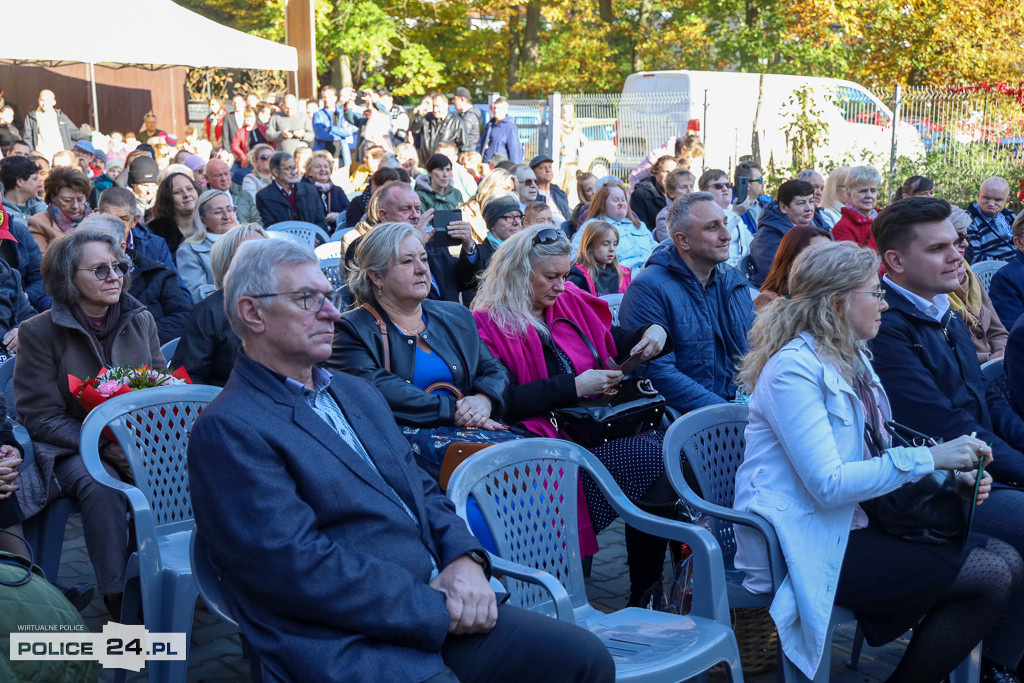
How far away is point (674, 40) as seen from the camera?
29062 millimetres

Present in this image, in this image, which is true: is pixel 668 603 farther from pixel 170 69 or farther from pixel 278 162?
pixel 170 69

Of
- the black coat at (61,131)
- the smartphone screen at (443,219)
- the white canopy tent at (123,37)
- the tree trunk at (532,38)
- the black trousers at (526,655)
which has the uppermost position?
the tree trunk at (532,38)

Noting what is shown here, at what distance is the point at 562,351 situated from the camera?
169 inches

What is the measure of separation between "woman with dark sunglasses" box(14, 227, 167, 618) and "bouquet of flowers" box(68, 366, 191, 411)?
171 millimetres

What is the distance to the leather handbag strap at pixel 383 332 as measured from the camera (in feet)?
12.7

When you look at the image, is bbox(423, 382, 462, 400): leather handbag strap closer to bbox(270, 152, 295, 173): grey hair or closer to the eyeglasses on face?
the eyeglasses on face

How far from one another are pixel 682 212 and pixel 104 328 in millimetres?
2533

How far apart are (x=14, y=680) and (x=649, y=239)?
630 centimetres

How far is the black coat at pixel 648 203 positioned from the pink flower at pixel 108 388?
720 centimetres

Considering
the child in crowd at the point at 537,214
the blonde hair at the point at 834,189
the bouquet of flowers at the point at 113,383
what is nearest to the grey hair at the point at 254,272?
the bouquet of flowers at the point at 113,383

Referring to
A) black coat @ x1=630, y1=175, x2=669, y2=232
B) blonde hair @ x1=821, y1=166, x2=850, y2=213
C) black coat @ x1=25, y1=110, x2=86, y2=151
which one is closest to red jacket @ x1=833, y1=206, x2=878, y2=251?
blonde hair @ x1=821, y1=166, x2=850, y2=213

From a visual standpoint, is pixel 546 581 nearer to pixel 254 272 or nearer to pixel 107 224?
pixel 254 272

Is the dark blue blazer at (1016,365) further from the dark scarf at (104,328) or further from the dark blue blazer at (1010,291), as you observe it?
the dark scarf at (104,328)

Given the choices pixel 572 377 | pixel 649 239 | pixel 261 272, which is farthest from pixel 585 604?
pixel 649 239
